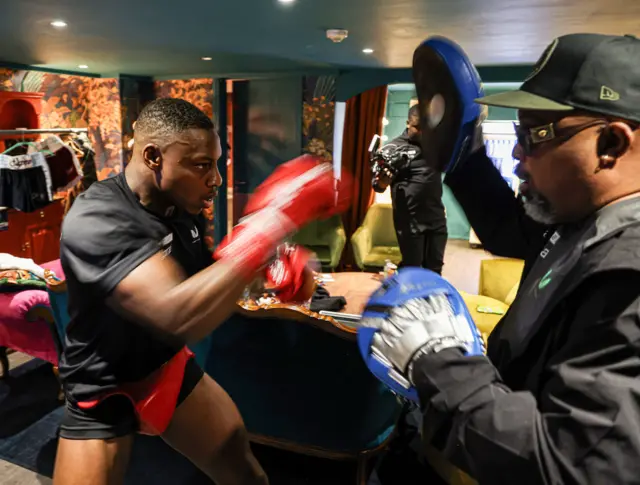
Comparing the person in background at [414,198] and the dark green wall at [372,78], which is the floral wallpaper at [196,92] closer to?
the dark green wall at [372,78]

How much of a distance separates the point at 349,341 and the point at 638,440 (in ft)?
4.58

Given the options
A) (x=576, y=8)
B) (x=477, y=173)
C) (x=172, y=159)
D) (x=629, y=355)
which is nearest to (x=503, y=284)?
(x=576, y=8)

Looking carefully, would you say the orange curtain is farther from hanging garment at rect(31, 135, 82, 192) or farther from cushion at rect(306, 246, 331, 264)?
hanging garment at rect(31, 135, 82, 192)

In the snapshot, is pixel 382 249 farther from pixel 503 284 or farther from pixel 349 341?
pixel 349 341

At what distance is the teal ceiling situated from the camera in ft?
8.62

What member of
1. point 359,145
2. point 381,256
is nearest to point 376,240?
point 381,256

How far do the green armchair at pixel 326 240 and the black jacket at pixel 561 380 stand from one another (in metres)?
4.48

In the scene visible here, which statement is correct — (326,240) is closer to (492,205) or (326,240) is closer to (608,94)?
(492,205)

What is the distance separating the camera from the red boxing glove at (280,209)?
1.29 meters

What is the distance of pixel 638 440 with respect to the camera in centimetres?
70

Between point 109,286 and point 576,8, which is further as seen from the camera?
point 576,8

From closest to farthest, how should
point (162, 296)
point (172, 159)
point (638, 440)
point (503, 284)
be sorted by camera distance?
point (638, 440) < point (162, 296) < point (172, 159) < point (503, 284)

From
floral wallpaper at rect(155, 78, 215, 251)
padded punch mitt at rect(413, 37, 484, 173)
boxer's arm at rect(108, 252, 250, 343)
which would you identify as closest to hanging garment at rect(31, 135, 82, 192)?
floral wallpaper at rect(155, 78, 215, 251)

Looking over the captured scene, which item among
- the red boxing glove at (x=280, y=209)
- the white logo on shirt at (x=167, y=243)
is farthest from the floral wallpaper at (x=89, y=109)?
the red boxing glove at (x=280, y=209)
